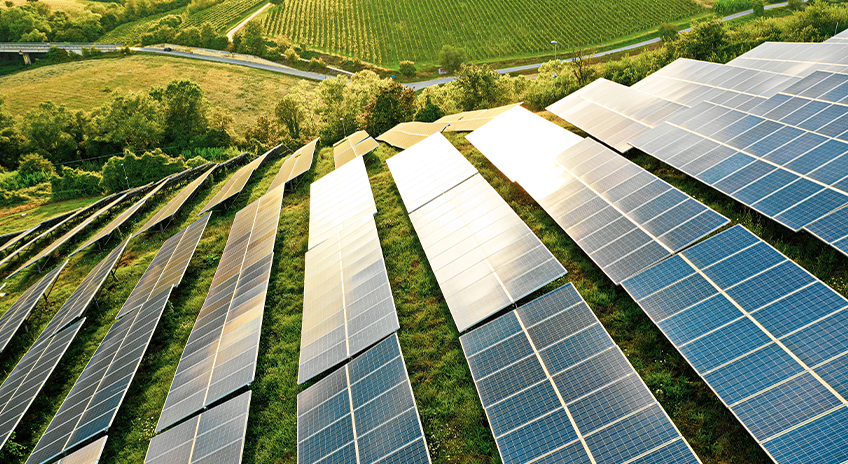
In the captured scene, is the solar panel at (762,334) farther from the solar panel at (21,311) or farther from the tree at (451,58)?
the tree at (451,58)

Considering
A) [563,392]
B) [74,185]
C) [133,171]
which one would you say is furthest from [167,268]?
[74,185]

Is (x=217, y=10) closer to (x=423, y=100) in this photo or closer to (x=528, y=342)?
(x=423, y=100)

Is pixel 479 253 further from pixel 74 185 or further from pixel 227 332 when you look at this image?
pixel 74 185

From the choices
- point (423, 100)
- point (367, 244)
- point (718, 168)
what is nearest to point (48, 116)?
point (423, 100)

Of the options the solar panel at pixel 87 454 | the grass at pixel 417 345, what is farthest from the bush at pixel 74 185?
the solar panel at pixel 87 454

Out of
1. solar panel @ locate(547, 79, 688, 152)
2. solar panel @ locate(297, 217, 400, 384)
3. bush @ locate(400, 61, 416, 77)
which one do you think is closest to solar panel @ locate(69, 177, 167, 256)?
solar panel @ locate(297, 217, 400, 384)
